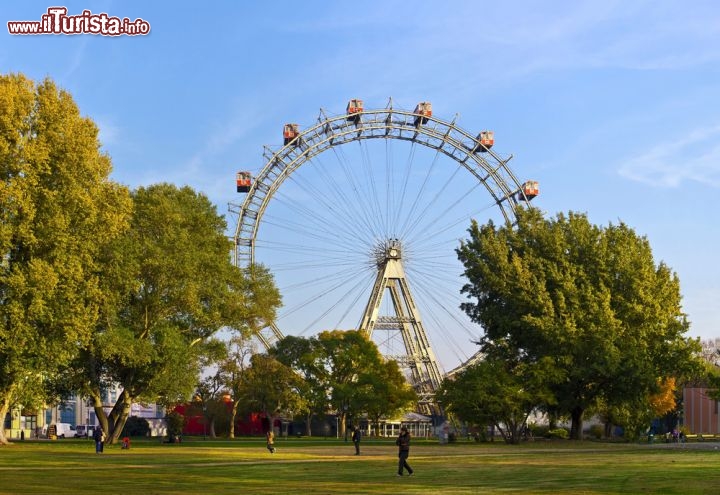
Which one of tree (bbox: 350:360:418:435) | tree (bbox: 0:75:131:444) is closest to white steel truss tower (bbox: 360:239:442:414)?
tree (bbox: 350:360:418:435)

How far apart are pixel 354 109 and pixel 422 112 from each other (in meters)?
6.50

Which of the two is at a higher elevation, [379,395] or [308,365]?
[308,365]

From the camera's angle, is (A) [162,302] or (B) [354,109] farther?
(B) [354,109]

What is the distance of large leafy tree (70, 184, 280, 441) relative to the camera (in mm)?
61812

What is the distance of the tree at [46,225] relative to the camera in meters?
53.1

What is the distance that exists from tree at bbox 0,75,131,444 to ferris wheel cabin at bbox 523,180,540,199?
46.8 meters

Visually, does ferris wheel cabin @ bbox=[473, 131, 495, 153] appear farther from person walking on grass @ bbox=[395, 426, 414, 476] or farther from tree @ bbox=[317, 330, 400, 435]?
person walking on grass @ bbox=[395, 426, 414, 476]

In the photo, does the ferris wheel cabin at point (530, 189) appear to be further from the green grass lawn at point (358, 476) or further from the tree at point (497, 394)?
the green grass lawn at point (358, 476)

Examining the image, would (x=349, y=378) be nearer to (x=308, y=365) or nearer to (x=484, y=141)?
(x=308, y=365)

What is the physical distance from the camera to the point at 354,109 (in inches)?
3684

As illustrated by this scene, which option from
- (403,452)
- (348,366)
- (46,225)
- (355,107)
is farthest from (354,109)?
(403,452)

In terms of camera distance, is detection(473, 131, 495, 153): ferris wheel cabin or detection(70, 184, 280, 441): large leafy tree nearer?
detection(70, 184, 280, 441): large leafy tree

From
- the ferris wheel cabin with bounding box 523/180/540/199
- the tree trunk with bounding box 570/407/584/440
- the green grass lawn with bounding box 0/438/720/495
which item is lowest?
the tree trunk with bounding box 570/407/584/440

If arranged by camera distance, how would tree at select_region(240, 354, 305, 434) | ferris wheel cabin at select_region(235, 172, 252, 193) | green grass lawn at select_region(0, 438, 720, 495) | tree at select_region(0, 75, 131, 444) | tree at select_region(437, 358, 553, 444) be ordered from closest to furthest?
1. green grass lawn at select_region(0, 438, 720, 495)
2. tree at select_region(0, 75, 131, 444)
3. tree at select_region(437, 358, 553, 444)
4. ferris wheel cabin at select_region(235, 172, 252, 193)
5. tree at select_region(240, 354, 305, 434)
